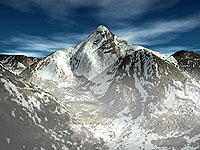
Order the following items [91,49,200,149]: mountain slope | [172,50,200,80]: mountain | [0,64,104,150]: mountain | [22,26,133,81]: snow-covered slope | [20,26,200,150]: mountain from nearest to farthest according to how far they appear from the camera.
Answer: [0,64,104,150]: mountain, [91,49,200,149]: mountain slope, [20,26,200,150]: mountain, [22,26,133,81]: snow-covered slope, [172,50,200,80]: mountain

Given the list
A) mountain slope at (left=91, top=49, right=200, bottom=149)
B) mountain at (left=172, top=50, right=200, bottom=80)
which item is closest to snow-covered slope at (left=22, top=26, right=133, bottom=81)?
mountain slope at (left=91, top=49, right=200, bottom=149)

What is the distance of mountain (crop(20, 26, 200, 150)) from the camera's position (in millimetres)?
71375

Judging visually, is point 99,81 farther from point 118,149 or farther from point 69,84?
point 118,149

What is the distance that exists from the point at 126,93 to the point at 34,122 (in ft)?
185

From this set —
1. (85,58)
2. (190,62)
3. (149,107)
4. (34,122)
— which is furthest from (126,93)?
(190,62)

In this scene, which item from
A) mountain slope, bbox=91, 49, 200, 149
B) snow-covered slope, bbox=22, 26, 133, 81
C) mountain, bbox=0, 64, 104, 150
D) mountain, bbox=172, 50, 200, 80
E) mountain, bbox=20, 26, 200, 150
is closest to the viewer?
mountain, bbox=0, 64, 104, 150

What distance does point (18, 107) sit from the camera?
57.2 metres

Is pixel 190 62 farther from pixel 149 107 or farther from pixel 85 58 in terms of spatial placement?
pixel 149 107

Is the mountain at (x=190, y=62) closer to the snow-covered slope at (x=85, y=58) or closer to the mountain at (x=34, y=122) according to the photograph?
the snow-covered slope at (x=85, y=58)

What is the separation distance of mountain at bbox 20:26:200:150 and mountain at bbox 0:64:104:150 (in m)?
10.9

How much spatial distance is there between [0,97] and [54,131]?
64.4 feet

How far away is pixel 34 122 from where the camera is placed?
58.8 m

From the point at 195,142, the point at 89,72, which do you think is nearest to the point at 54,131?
the point at 195,142

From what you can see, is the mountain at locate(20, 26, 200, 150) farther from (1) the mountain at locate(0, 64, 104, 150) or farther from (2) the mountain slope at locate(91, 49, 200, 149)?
(1) the mountain at locate(0, 64, 104, 150)
